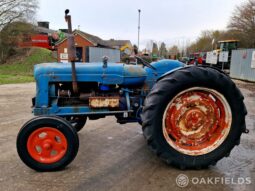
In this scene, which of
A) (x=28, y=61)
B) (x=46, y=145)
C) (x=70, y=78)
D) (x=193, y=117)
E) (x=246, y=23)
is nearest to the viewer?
(x=46, y=145)

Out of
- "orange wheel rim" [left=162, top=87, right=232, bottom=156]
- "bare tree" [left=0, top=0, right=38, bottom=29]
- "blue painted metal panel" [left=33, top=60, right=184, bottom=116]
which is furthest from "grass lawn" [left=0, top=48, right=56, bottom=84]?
"orange wheel rim" [left=162, top=87, right=232, bottom=156]

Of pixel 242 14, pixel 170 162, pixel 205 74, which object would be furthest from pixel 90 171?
pixel 242 14

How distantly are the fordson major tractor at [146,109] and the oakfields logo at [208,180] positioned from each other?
185 mm

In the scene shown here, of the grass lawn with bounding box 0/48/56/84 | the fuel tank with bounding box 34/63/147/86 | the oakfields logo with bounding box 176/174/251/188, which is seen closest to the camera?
the oakfields logo with bounding box 176/174/251/188

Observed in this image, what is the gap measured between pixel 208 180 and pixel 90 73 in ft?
6.42

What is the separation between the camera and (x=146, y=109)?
3055mm

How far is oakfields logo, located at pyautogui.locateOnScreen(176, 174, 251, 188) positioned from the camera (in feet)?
9.60

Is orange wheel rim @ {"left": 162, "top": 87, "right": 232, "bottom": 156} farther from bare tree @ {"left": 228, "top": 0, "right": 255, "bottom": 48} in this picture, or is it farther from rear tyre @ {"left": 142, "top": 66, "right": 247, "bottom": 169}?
Answer: bare tree @ {"left": 228, "top": 0, "right": 255, "bottom": 48}

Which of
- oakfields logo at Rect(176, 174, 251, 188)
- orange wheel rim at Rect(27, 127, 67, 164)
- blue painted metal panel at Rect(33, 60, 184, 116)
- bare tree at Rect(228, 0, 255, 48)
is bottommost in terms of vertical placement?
oakfields logo at Rect(176, 174, 251, 188)

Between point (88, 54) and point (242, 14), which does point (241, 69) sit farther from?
point (242, 14)

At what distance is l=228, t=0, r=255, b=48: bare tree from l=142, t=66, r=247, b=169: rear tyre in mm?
29591

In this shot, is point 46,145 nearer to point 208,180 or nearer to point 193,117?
point 193,117

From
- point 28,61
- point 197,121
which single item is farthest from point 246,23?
point 197,121

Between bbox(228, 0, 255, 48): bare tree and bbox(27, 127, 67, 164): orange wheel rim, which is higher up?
bbox(228, 0, 255, 48): bare tree
